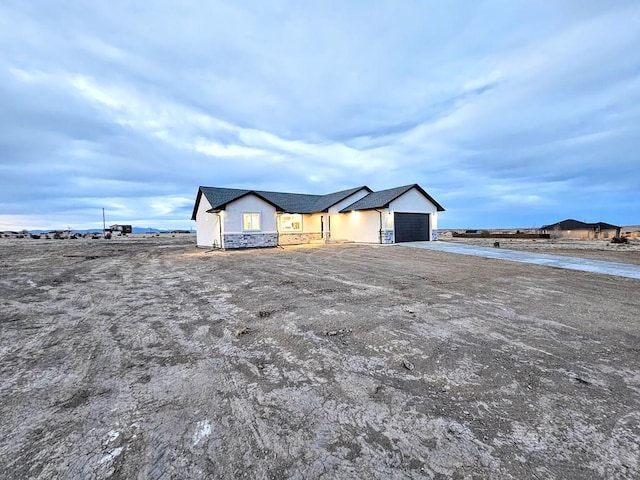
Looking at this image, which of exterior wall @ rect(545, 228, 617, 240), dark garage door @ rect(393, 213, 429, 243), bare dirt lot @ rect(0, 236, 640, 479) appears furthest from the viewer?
exterior wall @ rect(545, 228, 617, 240)

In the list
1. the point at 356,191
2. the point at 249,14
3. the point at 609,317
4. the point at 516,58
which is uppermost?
the point at 249,14

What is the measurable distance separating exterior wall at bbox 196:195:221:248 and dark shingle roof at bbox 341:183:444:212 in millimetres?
11344

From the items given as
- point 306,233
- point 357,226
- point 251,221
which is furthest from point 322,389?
point 306,233

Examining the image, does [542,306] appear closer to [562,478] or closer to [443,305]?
[443,305]

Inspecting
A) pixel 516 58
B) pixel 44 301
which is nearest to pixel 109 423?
pixel 44 301

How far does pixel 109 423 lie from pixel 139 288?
230 inches

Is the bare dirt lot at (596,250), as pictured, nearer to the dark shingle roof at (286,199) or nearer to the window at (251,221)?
the dark shingle roof at (286,199)

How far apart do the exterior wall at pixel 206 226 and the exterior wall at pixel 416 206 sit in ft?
44.7

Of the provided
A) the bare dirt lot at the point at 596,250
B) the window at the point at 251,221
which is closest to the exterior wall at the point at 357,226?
the window at the point at 251,221

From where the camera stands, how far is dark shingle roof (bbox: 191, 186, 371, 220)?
2115 cm

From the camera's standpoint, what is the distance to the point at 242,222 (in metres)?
19.8

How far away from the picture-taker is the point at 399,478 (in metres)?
1.68

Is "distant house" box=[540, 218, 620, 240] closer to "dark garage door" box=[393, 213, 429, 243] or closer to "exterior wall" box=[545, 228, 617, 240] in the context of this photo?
"exterior wall" box=[545, 228, 617, 240]

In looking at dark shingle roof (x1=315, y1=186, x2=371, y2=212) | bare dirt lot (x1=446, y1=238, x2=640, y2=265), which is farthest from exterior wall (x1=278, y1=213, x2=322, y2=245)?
bare dirt lot (x1=446, y1=238, x2=640, y2=265)
